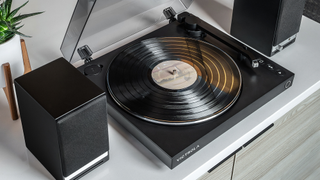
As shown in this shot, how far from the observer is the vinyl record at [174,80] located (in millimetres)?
833

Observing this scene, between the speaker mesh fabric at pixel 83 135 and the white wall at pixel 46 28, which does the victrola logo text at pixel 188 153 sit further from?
the white wall at pixel 46 28

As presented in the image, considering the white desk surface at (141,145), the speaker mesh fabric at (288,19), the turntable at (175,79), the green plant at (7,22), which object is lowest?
the white desk surface at (141,145)

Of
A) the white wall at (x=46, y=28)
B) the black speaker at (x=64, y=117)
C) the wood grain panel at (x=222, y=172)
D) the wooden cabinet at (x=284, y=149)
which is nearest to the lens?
the black speaker at (x=64, y=117)

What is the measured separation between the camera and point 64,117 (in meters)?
0.64

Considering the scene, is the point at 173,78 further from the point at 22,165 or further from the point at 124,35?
the point at 22,165

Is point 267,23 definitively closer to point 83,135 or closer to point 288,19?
point 288,19

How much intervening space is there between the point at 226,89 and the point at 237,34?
324mm

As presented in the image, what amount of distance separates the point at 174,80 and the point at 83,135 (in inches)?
12.7

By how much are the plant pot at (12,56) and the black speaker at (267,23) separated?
67 centimetres

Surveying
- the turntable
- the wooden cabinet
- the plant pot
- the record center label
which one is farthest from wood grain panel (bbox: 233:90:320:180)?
the plant pot

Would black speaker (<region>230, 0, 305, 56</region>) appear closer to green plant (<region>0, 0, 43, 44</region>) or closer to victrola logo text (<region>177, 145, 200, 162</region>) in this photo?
victrola logo text (<region>177, 145, 200, 162</region>)

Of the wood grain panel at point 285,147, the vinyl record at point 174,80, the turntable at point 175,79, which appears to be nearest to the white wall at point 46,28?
the turntable at point 175,79

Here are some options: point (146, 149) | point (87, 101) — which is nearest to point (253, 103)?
point (146, 149)

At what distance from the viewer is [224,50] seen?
3.43 feet
